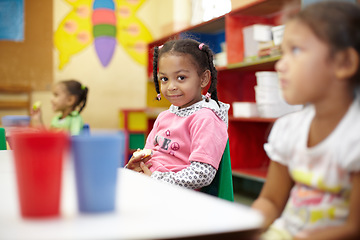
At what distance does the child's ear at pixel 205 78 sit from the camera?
1.60 metres

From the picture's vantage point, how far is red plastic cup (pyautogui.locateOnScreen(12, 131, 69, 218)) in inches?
19.2

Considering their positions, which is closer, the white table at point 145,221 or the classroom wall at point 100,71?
the white table at point 145,221

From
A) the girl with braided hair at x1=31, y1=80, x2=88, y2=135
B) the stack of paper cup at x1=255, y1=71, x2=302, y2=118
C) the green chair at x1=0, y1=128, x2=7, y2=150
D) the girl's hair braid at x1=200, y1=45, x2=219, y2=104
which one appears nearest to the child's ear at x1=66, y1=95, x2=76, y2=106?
the girl with braided hair at x1=31, y1=80, x2=88, y2=135

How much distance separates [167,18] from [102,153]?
5.28 meters

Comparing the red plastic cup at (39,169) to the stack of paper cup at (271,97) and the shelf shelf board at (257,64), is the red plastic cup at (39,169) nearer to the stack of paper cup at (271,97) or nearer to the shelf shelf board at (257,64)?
the shelf shelf board at (257,64)

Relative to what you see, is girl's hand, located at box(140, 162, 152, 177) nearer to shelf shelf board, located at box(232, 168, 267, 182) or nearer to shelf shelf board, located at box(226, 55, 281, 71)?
shelf shelf board, located at box(226, 55, 281, 71)

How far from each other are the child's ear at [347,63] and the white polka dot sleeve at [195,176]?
23.8 inches

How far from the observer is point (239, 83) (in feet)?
11.9

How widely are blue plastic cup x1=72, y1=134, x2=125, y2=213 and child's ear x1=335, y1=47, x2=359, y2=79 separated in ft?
1.50

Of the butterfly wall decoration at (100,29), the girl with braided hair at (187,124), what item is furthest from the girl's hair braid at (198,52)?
the butterfly wall decoration at (100,29)

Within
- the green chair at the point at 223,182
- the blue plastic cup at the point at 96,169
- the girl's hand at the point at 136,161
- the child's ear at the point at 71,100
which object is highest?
the child's ear at the point at 71,100

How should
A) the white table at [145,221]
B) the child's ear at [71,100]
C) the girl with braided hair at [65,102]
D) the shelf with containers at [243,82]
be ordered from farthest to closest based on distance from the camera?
the child's ear at [71,100], the girl with braided hair at [65,102], the shelf with containers at [243,82], the white table at [145,221]

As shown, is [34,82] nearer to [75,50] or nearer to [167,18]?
[75,50]

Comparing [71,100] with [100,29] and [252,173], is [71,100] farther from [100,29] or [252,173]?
[100,29]
